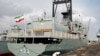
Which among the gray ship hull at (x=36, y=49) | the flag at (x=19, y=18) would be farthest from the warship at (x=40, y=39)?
the flag at (x=19, y=18)

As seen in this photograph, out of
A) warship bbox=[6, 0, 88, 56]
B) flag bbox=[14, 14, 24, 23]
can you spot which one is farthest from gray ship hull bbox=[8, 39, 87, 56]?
flag bbox=[14, 14, 24, 23]

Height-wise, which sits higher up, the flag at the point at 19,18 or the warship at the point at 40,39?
the flag at the point at 19,18

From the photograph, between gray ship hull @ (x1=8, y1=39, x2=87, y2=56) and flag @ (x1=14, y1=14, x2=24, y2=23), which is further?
flag @ (x1=14, y1=14, x2=24, y2=23)

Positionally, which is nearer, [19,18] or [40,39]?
[19,18]

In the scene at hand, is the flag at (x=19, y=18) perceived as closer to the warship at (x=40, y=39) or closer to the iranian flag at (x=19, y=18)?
the iranian flag at (x=19, y=18)

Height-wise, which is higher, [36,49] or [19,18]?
[19,18]

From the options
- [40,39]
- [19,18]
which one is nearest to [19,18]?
[19,18]

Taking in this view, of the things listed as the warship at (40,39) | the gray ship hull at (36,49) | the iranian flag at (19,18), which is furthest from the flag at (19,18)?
the gray ship hull at (36,49)

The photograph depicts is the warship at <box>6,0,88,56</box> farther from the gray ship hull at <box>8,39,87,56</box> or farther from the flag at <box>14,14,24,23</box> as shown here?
the flag at <box>14,14,24,23</box>

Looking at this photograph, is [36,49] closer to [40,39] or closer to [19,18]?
[40,39]

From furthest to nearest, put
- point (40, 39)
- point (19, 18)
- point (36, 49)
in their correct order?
1. point (40, 39)
2. point (19, 18)
3. point (36, 49)

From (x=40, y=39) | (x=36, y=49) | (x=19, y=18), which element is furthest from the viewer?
(x=40, y=39)

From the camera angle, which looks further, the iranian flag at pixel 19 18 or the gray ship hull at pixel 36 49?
the iranian flag at pixel 19 18

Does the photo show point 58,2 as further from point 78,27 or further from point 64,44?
point 64,44
